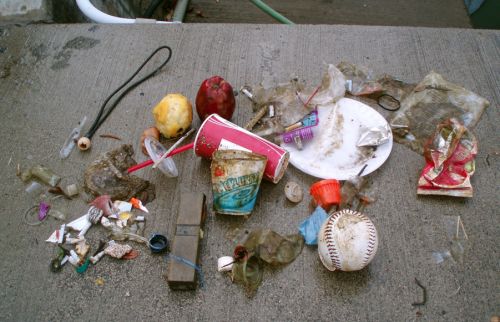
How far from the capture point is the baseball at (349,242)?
5.11ft

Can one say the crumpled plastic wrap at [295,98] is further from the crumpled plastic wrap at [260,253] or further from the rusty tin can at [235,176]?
the crumpled plastic wrap at [260,253]

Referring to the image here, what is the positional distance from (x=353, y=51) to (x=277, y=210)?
133 cm

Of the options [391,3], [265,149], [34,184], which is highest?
[265,149]

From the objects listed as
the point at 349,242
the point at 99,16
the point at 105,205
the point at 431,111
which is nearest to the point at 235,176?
the point at 349,242

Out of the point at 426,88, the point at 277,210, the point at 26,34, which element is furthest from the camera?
the point at 26,34

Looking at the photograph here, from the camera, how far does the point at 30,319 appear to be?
166 cm

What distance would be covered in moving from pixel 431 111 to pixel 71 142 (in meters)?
2.10

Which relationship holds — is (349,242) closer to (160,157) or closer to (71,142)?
(160,157)

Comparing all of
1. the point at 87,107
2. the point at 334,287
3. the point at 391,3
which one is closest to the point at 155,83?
the point at 87,107

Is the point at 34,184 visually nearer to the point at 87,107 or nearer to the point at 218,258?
the point at 87,107

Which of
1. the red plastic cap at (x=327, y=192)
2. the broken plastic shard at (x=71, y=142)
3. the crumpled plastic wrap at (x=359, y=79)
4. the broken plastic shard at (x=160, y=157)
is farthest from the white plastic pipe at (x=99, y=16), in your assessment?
the red plastic cap at (x=327, y=192)

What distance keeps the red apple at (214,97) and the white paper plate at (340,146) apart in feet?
1.30

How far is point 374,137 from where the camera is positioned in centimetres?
204

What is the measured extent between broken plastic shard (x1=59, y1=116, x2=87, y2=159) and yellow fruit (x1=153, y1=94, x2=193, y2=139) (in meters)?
0.52
